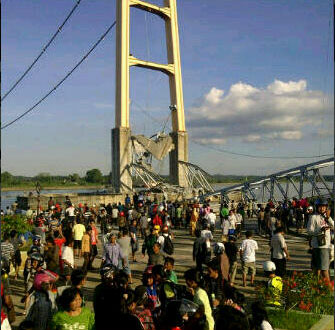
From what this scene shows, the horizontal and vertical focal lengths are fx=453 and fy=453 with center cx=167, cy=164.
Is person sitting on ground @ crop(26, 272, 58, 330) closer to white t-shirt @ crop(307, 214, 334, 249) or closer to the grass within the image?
the grass

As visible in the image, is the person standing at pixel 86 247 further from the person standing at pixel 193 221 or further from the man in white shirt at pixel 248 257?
the person standing at pixel 193 221

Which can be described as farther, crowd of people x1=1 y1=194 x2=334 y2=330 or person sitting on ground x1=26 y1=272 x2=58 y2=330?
person sitting on ground x1=26 y1=272 x2=58 y2=330

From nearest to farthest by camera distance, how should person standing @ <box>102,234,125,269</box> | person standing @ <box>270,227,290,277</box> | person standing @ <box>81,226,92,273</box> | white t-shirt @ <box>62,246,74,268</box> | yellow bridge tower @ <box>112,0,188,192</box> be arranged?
white t-shirt @ <box>62,246,74,268</box>, person standing @ <box>102,234,125,269</box>, person standing @ <box>270,227,290,277</box>, person standing @ <box>81,226,92,273</box>, yellow bridge tower @ <box>112,0,188,192</box>

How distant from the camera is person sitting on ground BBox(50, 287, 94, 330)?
4.13 m

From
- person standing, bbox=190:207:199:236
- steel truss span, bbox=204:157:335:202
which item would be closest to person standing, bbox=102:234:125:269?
person standing, bbox=190:207:199:236

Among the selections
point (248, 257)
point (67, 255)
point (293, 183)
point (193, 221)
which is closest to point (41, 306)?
point (67, 255)

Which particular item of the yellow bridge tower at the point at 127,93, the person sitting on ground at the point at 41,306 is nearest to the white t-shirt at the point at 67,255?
the person sitting on ground at the point at 41,306

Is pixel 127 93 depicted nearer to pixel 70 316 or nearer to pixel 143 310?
pixel 143 310

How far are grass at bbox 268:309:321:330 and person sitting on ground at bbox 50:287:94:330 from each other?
2888 mm

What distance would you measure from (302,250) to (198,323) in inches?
358

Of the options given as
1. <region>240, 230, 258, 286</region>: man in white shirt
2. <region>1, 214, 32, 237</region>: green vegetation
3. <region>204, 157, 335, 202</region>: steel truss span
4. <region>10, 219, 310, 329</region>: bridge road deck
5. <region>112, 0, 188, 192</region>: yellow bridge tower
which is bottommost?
<region>10, 219, 310, 329</region>: bridge road deck

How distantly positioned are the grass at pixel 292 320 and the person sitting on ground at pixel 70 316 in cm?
289

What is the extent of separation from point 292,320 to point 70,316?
329cm

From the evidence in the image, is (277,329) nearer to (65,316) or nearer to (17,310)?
(65,316)
